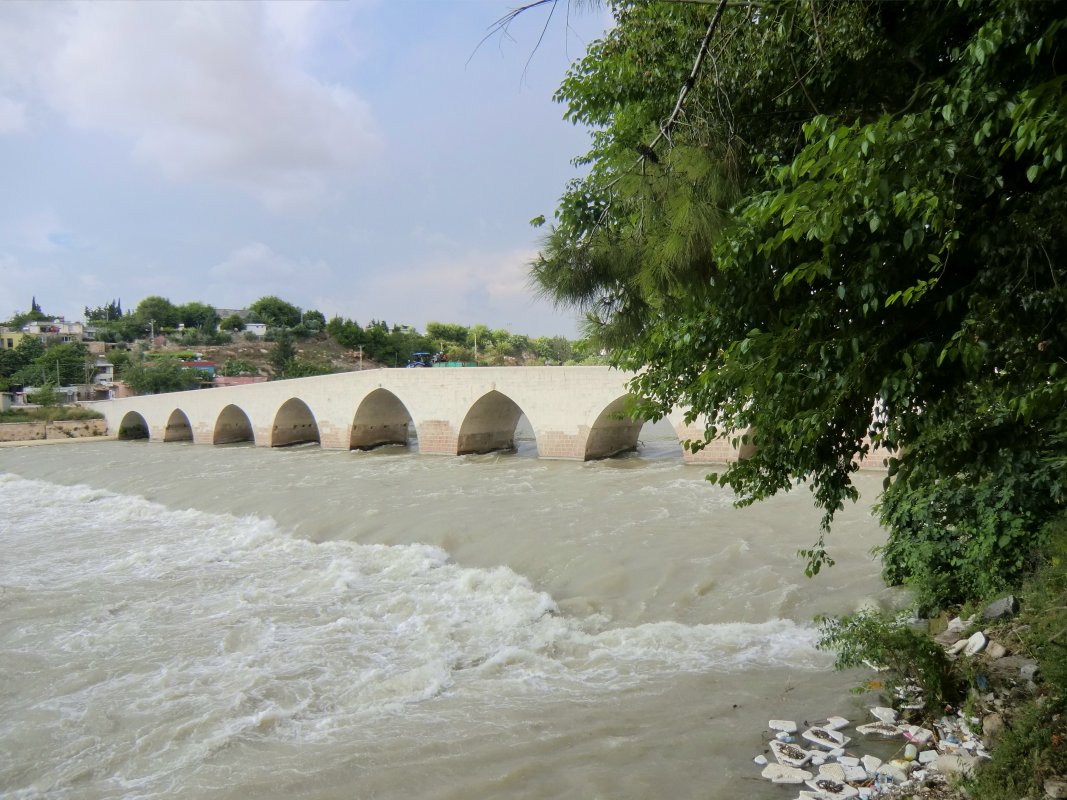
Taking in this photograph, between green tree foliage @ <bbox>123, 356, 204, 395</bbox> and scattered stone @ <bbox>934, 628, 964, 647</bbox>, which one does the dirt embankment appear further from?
scattered stone @ <bbox>934, 628, 964, 647</bbox>

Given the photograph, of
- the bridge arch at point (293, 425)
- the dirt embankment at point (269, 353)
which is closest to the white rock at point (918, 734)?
the bridge arch at point (293, 425)

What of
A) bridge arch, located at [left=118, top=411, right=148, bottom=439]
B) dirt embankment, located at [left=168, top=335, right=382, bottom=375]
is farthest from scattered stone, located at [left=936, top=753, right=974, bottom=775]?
dirt embankment, located at [left=168, top=335, right=382, bottom=375]

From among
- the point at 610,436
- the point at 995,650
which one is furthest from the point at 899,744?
the point at 610,436

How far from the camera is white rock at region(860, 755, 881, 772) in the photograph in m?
3.32

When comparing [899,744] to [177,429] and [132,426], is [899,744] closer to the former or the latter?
[177,429]

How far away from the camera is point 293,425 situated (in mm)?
25578

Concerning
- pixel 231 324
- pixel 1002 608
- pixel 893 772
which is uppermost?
pixel 231 324

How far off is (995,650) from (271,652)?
A: 4972mm

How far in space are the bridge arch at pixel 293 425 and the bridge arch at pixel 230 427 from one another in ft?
7.52

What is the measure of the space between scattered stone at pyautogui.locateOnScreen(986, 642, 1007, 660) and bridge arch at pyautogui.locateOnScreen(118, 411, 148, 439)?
3473 cm

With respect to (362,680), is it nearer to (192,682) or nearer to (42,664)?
(192,682)

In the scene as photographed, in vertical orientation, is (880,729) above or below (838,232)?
below

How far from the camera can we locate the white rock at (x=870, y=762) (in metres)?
3.32

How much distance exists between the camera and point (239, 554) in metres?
9.80
